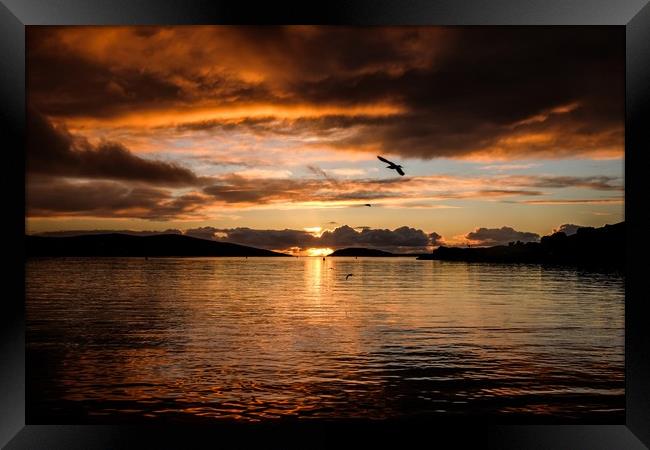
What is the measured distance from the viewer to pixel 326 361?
38.0ft

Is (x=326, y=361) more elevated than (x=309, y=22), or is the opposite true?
(x=309, y=22)

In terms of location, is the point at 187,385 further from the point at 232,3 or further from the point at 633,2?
the point at 633,2

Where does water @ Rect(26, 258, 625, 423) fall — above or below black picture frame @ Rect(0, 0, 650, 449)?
below

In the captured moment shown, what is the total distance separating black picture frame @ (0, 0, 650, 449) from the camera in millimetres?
4562

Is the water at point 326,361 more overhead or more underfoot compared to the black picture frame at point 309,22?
more underfoot

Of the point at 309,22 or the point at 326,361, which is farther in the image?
the point at 326,361

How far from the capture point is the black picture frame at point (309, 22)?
456 centimetres

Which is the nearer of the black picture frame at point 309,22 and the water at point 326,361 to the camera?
the black picture frame at point 309,22

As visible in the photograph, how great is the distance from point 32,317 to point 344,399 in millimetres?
12701

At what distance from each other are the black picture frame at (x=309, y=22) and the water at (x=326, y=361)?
6.41 ft

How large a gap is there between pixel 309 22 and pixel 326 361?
7.69 meters

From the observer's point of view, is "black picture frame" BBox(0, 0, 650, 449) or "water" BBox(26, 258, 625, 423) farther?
"water" BBox(26, 258, 625, 423)

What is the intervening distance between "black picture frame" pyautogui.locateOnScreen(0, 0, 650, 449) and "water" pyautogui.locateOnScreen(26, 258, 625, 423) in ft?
6.41

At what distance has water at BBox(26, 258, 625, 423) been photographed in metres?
7.95
